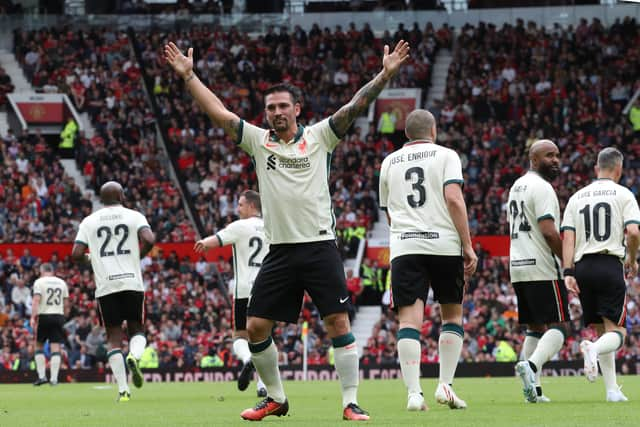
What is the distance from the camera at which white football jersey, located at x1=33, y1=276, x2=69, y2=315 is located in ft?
74.1

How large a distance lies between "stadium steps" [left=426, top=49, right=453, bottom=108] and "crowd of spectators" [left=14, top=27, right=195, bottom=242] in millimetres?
9215

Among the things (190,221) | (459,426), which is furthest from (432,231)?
(190,221)

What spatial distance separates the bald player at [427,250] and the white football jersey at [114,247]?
5056 millimetres

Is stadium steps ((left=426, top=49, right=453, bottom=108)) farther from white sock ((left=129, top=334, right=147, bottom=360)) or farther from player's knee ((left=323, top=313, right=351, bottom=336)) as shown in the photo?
player's knee ((left=323, top=313, right=351, bottom=336))

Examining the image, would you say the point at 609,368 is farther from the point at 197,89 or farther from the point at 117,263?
the point at 117,263

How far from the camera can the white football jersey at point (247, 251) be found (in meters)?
15.2

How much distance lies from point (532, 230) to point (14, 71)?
32.5 m

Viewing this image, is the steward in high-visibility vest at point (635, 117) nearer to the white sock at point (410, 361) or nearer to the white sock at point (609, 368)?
the white sock at point (609, 368)

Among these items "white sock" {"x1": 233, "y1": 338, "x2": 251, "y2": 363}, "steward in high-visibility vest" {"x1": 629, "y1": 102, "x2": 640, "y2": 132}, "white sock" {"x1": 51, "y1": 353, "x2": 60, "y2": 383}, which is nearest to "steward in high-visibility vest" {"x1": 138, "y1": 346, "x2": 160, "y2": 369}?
"white sock" {"x1": 51, "y1": 353, "x2": 60, "y2": 383}

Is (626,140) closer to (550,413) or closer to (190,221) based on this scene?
(190,221)

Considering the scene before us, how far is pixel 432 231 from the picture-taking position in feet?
33.0

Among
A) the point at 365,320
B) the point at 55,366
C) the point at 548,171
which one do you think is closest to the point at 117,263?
the point at 548,171

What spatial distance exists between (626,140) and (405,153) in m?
24.8

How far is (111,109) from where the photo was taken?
38875mm
